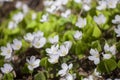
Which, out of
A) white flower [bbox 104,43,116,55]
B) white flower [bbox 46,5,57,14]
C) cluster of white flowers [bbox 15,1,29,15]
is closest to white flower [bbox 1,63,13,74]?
white flower [bbox 104,43,116,55]

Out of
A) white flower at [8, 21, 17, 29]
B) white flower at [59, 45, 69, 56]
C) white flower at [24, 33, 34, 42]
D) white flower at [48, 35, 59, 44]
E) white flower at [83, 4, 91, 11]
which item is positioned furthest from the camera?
white flower at [8, 21, 17, 29]

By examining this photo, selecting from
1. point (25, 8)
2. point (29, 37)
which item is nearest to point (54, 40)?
point (29, 37)

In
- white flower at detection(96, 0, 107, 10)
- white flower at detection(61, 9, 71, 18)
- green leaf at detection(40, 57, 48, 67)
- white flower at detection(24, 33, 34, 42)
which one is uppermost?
white flower at detection(96, 0, 107, 10)

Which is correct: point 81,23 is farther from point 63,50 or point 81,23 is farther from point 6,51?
point 6,51

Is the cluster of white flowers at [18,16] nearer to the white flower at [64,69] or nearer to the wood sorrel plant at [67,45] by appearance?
the wood sorrel plant at [67,45]

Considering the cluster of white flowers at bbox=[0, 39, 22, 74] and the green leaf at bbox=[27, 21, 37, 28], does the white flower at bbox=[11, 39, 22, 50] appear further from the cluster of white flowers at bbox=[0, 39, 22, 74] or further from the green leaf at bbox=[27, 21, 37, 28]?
the green leaf at bbox=[27, 21, 37, 28]

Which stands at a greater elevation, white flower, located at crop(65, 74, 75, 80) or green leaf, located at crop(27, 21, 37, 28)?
green leaf, located at crop(27, 21, 37, 28)

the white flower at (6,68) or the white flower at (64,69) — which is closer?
the white flower at (64,69)

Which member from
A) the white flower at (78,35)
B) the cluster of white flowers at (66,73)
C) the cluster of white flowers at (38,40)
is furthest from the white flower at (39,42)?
the cluster of white flowers at (66,73)
